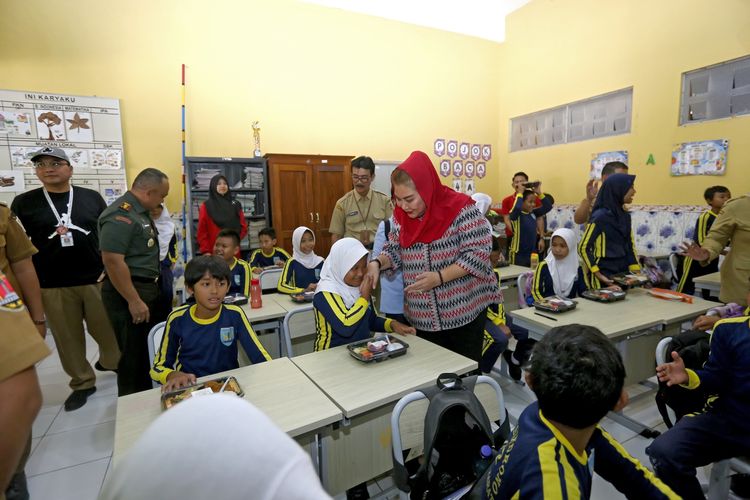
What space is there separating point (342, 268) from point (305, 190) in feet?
11.2

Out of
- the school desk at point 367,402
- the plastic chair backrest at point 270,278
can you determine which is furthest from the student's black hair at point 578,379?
the plastic chair backrest at point 270,278

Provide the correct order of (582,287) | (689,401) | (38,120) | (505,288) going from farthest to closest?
(38,120) < (505,288) < (582,287) < (689,401)

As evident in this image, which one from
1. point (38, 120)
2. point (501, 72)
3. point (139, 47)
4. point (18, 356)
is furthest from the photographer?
point (501, 72)

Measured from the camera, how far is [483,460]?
1.20 m

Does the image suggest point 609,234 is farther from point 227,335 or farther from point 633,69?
point 633,69

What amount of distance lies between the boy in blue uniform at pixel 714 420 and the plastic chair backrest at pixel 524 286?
5.51 ft

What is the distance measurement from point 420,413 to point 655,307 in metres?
1.95

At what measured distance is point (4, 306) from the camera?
2.56 ft

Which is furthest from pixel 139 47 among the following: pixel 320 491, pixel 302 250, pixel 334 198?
pixel 320 491

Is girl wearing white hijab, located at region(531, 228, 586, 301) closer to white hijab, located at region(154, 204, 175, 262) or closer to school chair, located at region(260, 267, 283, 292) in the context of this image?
school chair, located at region(260, 267, 283, 292)

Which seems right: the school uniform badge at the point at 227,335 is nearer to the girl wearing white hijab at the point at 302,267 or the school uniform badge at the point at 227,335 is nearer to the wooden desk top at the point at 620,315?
the girl wearing white hijab at the point at 302,267

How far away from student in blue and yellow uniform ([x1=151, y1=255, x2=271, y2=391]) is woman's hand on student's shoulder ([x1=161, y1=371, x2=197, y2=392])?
11.1 inches

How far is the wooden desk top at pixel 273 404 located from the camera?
1255 mm

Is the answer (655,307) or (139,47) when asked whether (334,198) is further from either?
(655,307)
